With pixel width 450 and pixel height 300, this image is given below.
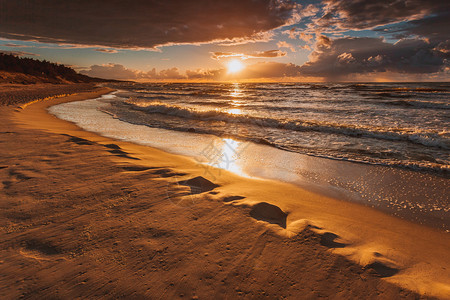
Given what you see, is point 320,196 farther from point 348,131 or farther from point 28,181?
point 348,131

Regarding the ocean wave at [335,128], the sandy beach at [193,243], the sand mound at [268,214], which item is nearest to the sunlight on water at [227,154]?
the sandy beach at [193,243]

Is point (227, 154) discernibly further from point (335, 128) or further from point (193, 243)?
point (335, 128)

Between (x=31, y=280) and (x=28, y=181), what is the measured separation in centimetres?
233

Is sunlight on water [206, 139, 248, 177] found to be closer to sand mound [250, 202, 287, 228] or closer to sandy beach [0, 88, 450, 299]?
sandy beach [0, 88, 450, 299]

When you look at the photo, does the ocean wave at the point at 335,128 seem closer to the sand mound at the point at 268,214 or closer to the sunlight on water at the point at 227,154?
the sunlight on water at the point at 227,154

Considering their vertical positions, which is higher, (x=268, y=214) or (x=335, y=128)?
(x=335, y=128)

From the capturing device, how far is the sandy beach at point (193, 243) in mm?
1775

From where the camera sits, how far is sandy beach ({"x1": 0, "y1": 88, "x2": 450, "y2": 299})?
1775 mm

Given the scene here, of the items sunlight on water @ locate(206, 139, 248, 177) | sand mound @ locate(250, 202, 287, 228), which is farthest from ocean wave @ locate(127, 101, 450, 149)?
sand mound @ locate(250, 202, 287, 228)

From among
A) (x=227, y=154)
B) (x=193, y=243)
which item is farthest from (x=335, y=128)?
(x=193, y=243)

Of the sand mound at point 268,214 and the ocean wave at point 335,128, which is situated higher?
the ocean wave at point 335,128

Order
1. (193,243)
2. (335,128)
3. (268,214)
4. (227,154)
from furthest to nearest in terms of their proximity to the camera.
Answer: (335,128) < (227,154) < (268,214) < (193,243)

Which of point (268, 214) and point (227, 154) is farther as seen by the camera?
point (227, 154)

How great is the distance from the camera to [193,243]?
7.39ft
